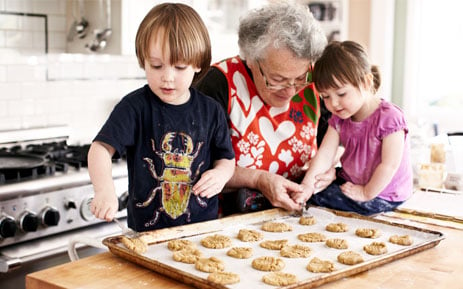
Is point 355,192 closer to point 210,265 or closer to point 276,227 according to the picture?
point 276,227

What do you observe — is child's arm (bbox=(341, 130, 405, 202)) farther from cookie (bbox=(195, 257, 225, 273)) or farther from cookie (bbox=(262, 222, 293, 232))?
cookie (bbox=(195, 257, 225, 273))

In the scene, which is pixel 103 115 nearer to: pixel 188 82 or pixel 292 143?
pixel 292 143

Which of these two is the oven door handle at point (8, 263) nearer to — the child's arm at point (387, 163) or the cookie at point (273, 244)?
the cookie at point (273, 244)

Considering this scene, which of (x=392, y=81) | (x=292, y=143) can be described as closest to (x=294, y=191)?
(x=292, y=143)

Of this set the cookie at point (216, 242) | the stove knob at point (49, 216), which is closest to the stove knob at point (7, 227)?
the stove knob at point (49, 216)

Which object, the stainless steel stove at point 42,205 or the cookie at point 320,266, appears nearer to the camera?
the cookie at point 320,266

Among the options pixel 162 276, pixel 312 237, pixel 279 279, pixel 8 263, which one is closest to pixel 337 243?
pixel 312 237

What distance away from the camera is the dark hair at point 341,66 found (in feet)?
5.62

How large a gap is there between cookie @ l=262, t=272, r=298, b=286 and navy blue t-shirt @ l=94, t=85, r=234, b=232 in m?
0.45

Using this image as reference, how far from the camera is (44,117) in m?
2.95

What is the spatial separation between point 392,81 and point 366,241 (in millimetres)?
2272

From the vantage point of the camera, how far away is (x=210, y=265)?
1241 mm

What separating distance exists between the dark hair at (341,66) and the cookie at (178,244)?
2.08 ft

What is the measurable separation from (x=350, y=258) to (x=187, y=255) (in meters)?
0.34
